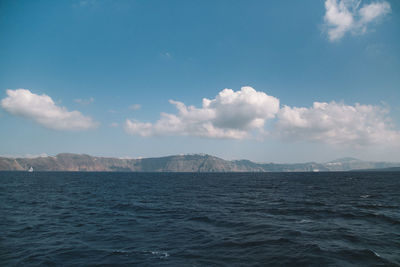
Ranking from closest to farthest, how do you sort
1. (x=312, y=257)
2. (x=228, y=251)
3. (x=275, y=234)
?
(x=312, y=257)
(x=228, y=251)
(x=275, y=234)

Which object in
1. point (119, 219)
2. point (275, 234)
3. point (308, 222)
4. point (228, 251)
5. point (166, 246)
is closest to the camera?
point (228, 251)

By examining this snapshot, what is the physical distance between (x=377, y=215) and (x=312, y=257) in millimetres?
23597

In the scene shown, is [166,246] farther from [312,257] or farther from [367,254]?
[367,254]

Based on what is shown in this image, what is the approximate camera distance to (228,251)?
18.8 meters

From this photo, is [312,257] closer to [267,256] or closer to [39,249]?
[267,256]

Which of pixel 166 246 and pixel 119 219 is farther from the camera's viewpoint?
pixel 119 219

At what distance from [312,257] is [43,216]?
125 ft

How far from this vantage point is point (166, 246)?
20391 mm

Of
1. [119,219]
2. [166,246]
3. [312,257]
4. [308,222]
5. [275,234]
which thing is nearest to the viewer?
[312,257]

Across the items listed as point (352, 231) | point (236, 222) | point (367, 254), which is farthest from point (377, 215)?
point (236, 222)

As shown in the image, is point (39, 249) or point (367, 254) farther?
point (39, 249)

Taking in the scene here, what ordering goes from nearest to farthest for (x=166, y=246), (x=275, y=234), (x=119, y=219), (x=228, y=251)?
(x=228, y=251), (x=166, y=246), (x=275, y=234), (x=119, y=219)

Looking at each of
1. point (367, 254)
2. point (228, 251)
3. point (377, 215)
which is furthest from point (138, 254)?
point (377, 215)

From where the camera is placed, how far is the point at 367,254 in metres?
18.0
